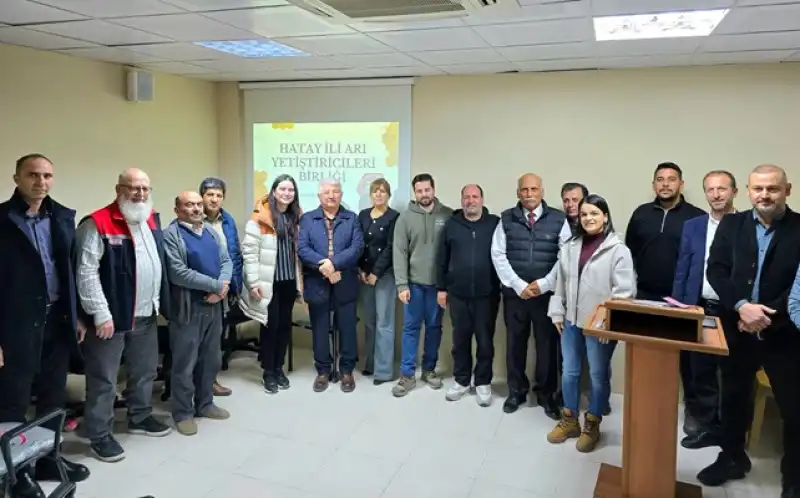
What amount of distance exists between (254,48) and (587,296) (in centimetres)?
255

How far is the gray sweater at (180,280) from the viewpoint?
3498 millimetres

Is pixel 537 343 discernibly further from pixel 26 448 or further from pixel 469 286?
pixel 26 448

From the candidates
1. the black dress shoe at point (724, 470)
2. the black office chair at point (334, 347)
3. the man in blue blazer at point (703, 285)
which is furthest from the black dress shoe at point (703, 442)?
the black office chair at point (334, 347)

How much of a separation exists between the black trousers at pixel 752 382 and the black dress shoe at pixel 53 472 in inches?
130

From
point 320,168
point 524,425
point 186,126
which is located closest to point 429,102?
point 320,168

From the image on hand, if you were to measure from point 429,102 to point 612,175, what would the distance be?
5.03 feet

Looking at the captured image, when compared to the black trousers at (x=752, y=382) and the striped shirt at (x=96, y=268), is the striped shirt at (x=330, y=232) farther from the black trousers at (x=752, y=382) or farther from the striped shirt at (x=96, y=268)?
the black trousers at (x=752, y=382)

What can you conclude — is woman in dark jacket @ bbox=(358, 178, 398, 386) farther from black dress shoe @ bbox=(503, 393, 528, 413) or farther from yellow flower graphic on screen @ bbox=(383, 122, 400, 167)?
black dress shoe @ bbox=(503, 393, 528, 413)

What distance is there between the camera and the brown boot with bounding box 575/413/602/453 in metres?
3.46

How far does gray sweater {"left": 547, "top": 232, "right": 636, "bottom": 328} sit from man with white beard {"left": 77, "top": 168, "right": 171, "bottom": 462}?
2336 mm

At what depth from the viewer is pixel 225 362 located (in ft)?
15.9

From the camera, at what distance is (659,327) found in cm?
249

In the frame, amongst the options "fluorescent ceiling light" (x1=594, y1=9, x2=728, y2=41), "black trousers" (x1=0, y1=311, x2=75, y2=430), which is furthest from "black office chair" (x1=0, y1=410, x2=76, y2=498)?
"fluorescent ceiling light" (x1=594, y1=9, x2=728, y2=41)

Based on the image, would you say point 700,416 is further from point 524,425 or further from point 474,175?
point 474,175
